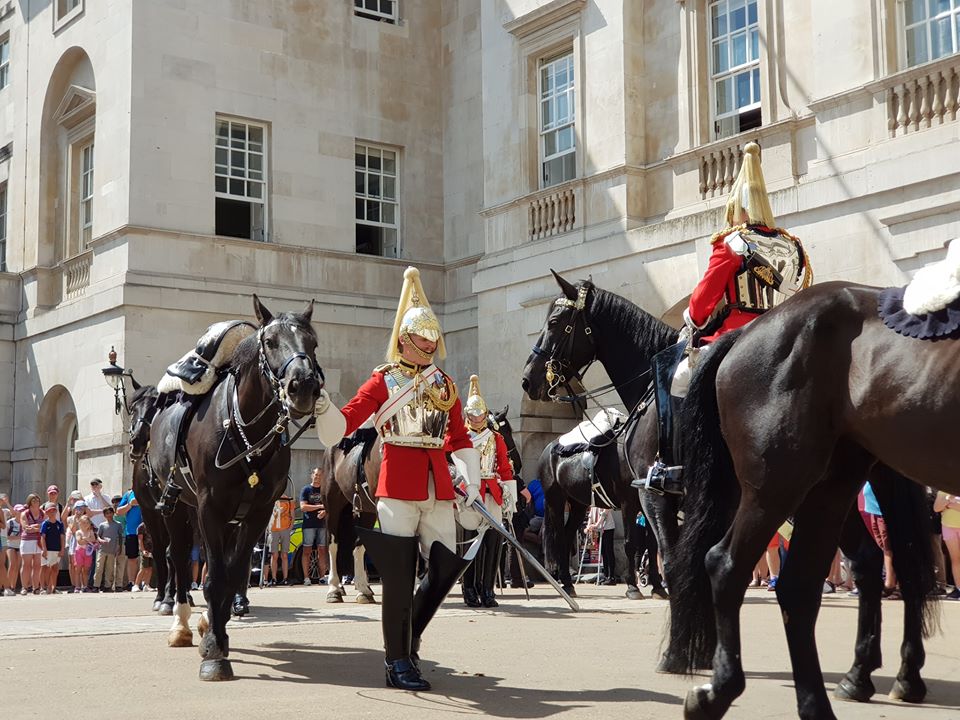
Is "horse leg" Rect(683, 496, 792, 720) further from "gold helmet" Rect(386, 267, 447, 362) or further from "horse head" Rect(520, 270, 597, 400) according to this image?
"horse head" Rect(520, 270, 597, 400)

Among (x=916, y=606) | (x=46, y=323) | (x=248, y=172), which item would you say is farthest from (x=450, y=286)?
(x=916, y=606)

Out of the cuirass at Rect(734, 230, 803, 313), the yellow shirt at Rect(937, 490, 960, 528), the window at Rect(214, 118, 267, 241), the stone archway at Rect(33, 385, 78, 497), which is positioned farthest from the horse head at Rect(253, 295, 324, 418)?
the stone archway at Rect(33, 385, 78, 497)

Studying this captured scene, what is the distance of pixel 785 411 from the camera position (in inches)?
207

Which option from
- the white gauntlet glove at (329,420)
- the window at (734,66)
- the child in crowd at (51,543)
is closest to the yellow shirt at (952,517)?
the window at (734,66)

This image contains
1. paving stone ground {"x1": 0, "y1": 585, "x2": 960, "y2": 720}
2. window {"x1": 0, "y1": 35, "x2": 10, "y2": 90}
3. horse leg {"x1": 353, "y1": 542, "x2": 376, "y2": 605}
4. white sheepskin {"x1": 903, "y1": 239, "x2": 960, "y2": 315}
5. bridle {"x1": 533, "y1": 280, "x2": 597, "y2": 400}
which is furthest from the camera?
window {"x1": 0, "y1": 35, "x2": 10, "y2": 90}

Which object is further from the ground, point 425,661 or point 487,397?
point 487,397

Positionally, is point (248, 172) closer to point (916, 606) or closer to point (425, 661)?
point (425, 661)

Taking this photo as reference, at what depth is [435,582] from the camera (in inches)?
271

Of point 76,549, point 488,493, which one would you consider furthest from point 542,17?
point 76,549

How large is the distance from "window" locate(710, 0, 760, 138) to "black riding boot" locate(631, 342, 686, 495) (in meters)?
10.3

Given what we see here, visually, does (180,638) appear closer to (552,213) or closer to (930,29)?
(930,29)

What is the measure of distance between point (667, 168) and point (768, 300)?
11.1 meters

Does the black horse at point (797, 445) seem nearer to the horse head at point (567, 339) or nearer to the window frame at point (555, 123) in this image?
the horse head at point (567, 339)

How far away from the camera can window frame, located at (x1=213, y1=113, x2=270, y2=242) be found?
2369 centimetres
